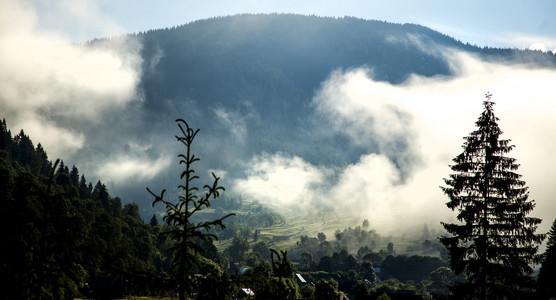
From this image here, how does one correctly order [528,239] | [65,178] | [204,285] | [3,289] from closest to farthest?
1. [3,289]
2. [204,285]
3. [528,239]
4. [65,178]

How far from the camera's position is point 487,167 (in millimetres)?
29719

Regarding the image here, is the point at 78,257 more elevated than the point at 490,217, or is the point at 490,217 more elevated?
the point at 490,217

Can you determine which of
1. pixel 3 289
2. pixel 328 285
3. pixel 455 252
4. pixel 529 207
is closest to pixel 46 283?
pixel 3 289

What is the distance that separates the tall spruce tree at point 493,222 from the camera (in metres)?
28.9

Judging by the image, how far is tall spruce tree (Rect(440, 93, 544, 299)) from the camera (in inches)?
1139

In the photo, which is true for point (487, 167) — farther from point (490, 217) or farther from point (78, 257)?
point (78, 257)

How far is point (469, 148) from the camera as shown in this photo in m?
30.3

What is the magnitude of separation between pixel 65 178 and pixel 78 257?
16172 cm

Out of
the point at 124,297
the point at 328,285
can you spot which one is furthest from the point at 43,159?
the point at 328,285

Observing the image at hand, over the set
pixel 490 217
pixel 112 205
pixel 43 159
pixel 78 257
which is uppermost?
pixel 43 159

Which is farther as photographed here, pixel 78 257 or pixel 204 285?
pixel 204 285

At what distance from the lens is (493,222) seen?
1164 inches

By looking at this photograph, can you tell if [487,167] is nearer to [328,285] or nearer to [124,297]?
[124,297]

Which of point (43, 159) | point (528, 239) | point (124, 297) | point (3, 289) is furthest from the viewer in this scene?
point (43, 159)
